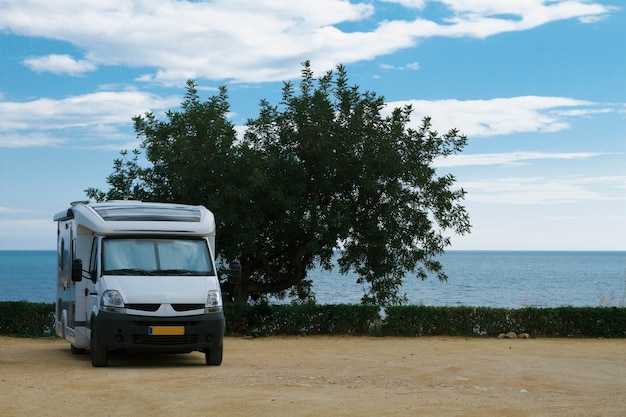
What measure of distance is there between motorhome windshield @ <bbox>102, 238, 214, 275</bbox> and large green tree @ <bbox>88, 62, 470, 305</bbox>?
22.7ft

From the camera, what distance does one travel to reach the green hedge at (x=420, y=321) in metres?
21.6

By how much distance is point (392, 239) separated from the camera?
81.6ft

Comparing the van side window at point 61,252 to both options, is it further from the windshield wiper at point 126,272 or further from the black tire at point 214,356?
the black tire at point 214,356

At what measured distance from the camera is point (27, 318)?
22234 mm

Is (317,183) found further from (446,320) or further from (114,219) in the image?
(114,219)

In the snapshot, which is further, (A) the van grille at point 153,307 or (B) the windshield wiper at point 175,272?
(B) the windshield wiper at point 175,272

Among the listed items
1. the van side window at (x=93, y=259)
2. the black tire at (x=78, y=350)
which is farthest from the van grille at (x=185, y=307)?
the black tire at (x=78, y=350)

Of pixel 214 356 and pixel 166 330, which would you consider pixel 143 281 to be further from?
pixel 214 356

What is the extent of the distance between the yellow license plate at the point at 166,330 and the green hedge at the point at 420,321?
Result: 683 cm

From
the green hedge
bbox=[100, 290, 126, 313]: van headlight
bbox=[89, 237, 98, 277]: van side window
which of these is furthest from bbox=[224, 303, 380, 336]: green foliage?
bbox=[100, 290, 126, 313]: van headlight

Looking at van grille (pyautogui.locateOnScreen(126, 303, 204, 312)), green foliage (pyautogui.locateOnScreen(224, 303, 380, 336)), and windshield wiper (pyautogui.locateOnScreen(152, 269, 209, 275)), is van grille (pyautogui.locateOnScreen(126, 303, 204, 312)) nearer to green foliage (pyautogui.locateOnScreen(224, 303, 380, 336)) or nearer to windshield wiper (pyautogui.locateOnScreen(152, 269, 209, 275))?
windshield wiper (pyautogui.locateOnScreen(152, 269, 209, 275))

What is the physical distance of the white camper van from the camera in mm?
14734

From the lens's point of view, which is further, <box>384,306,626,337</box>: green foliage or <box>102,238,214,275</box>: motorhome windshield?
<box>384,306,626,337</box>: green foliage

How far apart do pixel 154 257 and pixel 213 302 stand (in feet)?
4.53
